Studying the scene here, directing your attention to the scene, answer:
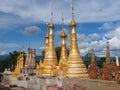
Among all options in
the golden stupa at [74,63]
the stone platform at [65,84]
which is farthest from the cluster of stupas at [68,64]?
the stone platform at [65,84]

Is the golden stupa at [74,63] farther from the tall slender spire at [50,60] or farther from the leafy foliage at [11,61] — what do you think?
the leafy foliage at [11,61]

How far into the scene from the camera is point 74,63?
2658cm

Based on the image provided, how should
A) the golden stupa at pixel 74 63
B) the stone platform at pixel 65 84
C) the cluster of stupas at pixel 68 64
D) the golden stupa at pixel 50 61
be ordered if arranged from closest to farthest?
the stone platform at pixel 65 84
the golden stupa at pixel 74 63
the cluster of stupas at pixel 68 64
the golden stupa at pixel 50 61

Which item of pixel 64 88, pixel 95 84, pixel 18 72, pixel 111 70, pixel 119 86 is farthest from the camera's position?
pixel 18 72

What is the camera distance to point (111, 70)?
92.4ft

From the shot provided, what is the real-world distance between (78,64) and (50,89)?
385cm

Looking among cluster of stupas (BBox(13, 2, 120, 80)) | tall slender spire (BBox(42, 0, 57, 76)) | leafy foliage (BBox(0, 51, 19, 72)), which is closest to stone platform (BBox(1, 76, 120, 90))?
cluster of stupas (BBox(13, 2, 120, 80))

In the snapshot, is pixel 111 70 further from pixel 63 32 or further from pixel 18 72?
pixel 18 72

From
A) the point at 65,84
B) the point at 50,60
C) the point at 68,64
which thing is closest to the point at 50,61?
the point at 50,60

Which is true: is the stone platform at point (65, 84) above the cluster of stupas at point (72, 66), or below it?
below

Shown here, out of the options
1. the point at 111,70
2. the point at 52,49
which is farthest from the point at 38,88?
the point at 111,70

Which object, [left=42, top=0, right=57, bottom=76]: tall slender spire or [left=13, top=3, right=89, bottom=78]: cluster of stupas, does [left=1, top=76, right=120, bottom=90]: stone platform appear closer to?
[left=13, top=3, right=89, bottom=78]: cluster of stupas

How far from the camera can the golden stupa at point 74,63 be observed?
26.2m

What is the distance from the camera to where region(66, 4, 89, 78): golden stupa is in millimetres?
26156
